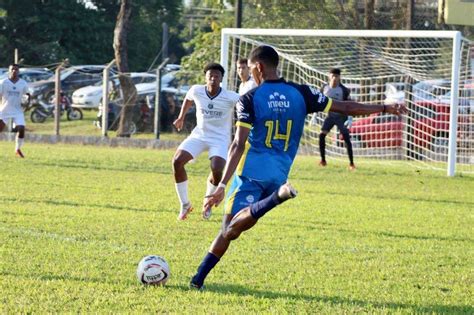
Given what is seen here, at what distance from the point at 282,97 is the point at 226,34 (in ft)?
43.0

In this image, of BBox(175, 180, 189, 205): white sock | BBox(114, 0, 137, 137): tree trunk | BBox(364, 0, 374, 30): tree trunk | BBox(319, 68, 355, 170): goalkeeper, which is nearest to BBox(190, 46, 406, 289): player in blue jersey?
BBox(175, 180, 189, 205): white sock

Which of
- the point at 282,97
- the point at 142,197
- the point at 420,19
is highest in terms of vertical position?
the point at 420,19

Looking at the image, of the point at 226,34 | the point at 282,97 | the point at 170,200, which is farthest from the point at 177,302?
the point at 226,34

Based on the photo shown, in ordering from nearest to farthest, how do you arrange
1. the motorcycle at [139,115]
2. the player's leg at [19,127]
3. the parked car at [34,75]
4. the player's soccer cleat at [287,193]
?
the player's soccer cleat at [287,193] < the player's leg at [19,127] < the motorcycle at [139,115] < the parked car at [34,75]

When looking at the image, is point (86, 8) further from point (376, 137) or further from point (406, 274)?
point (406, 274)

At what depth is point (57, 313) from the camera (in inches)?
247

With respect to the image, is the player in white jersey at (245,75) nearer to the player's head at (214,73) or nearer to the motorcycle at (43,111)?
the player's head at (214,73)

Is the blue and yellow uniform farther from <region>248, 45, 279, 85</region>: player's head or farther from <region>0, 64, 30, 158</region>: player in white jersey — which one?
<region>0, 64, 30, 158</region>: player in white jersey

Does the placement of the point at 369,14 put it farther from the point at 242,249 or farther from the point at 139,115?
the point at 242,249

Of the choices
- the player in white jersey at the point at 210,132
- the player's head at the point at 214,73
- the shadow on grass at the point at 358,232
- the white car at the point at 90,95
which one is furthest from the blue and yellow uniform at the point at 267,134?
the white car at the point at 90,95

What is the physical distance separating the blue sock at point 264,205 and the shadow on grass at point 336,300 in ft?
2.15

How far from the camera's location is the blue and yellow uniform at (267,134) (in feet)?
23.2

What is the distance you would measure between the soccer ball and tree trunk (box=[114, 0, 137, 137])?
69.3 feet

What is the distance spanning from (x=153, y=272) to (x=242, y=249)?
218cm
